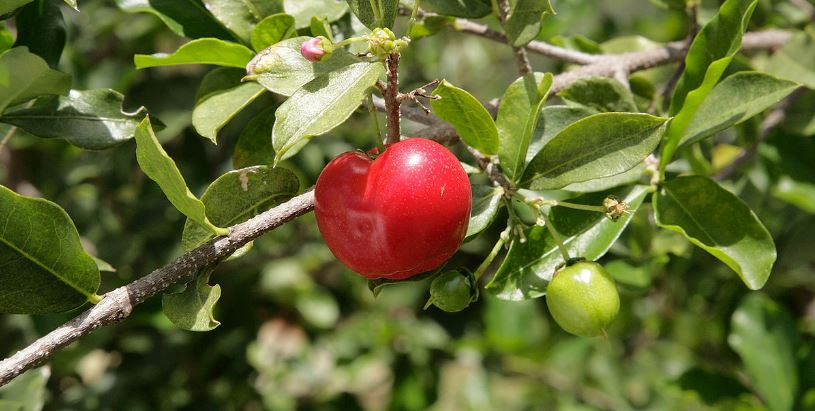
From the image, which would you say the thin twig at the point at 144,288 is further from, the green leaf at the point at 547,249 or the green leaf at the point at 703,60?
the green leaf at the point at 703,60

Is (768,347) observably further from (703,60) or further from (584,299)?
(584,299)

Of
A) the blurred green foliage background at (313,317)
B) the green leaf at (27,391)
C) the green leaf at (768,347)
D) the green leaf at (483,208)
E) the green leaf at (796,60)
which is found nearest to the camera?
the green leaf at (483,208)

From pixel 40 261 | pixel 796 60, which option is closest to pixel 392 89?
pixel 40 261

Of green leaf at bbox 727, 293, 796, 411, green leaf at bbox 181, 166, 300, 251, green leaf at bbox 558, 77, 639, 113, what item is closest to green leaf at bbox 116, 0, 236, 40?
green leaf at bbox 181, 166, 300, 251

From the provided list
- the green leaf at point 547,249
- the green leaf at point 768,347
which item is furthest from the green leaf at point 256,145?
the green leaf at point 768,347

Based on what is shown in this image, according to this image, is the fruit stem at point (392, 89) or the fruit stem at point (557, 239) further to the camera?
the fruit stem at point (557, 239)

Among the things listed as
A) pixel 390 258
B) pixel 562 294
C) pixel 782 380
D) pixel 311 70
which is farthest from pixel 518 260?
pixel 782 380

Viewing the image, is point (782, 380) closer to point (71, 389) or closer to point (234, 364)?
point (234, 364)
